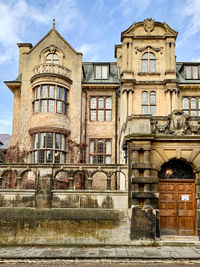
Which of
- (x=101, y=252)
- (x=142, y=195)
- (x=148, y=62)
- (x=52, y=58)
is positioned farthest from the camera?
(x=52, y=58)

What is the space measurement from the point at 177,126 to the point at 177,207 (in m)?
3.69

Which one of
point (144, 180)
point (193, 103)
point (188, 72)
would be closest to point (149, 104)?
point (193, 103)

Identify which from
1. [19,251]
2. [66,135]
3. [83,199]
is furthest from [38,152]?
[19,251]

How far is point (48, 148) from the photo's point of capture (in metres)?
19.6

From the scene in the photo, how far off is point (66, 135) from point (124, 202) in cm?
956

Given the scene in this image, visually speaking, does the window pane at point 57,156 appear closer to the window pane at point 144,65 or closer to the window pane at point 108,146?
the window pane at point 108,146

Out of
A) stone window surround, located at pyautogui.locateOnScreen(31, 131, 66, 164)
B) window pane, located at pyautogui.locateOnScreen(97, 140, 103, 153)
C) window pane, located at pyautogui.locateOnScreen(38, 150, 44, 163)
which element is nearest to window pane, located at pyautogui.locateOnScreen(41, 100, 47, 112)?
A: stone window surround, located at pyautogui.locateOnScreen(31, 131, 66, 164)

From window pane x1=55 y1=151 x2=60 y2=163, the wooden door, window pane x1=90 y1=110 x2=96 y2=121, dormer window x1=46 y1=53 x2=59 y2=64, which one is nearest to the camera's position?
the wooden door

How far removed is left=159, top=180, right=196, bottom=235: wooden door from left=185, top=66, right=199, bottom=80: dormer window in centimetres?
1244

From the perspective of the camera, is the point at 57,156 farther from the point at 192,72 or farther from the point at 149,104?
the point at 192,72

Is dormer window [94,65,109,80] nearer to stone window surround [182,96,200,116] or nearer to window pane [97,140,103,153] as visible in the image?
window pane [97,140,103,153]

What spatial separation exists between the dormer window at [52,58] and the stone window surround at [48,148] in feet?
19.4

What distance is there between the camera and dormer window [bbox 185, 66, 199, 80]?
22594 mm

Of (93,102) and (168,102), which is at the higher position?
(93,102)
